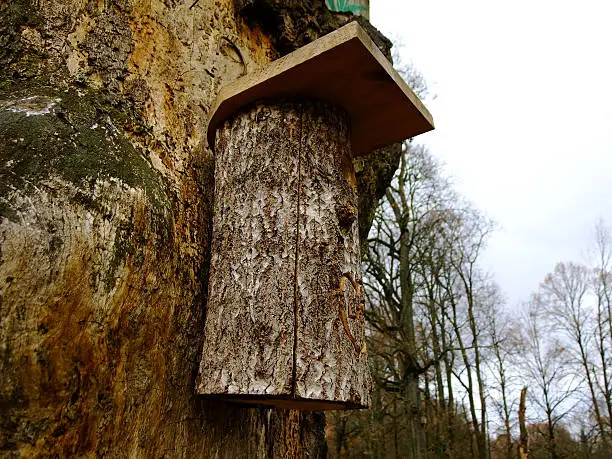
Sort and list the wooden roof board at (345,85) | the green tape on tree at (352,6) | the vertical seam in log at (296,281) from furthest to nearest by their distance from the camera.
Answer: the green tape on tree at (352,6) < the wooden roof board at (345,85) < the vertical seam in log at (296,281)

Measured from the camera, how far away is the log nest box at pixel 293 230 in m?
1.40

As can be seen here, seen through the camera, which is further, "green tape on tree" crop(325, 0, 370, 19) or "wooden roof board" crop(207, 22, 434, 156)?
"green tape on tree" crop(325, 0, 370, 19)

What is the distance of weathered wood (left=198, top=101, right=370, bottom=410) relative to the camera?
54.9 inches

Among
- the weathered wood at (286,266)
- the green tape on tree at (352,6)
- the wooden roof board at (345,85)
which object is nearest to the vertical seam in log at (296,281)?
the weathered wood at (286,266)

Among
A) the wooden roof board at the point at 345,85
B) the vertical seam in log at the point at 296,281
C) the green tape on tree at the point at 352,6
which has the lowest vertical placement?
the vertical seam in log at the point at 296,281

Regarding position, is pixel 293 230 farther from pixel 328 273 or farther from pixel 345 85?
pixel 345 85

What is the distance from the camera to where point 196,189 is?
1.85 meters

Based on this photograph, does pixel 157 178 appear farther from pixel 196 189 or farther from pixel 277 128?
pixel 277 128

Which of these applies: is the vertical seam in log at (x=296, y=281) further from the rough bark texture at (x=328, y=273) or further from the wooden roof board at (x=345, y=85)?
the wooden roof board at (x=345, y=85)

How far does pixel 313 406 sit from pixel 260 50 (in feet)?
5.97

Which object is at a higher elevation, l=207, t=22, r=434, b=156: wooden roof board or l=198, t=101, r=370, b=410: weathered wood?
l=207, t=22, r=434, b=156: wooden roof board

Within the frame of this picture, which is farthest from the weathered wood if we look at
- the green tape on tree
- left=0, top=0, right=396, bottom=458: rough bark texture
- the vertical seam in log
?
the green tape on tree

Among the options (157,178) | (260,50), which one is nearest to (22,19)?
(157,178)

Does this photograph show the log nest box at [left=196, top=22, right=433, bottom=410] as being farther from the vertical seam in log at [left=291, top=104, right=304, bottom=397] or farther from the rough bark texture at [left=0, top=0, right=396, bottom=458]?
the rough bark texture at [left=0, top=0, right=396, bottom=458]
